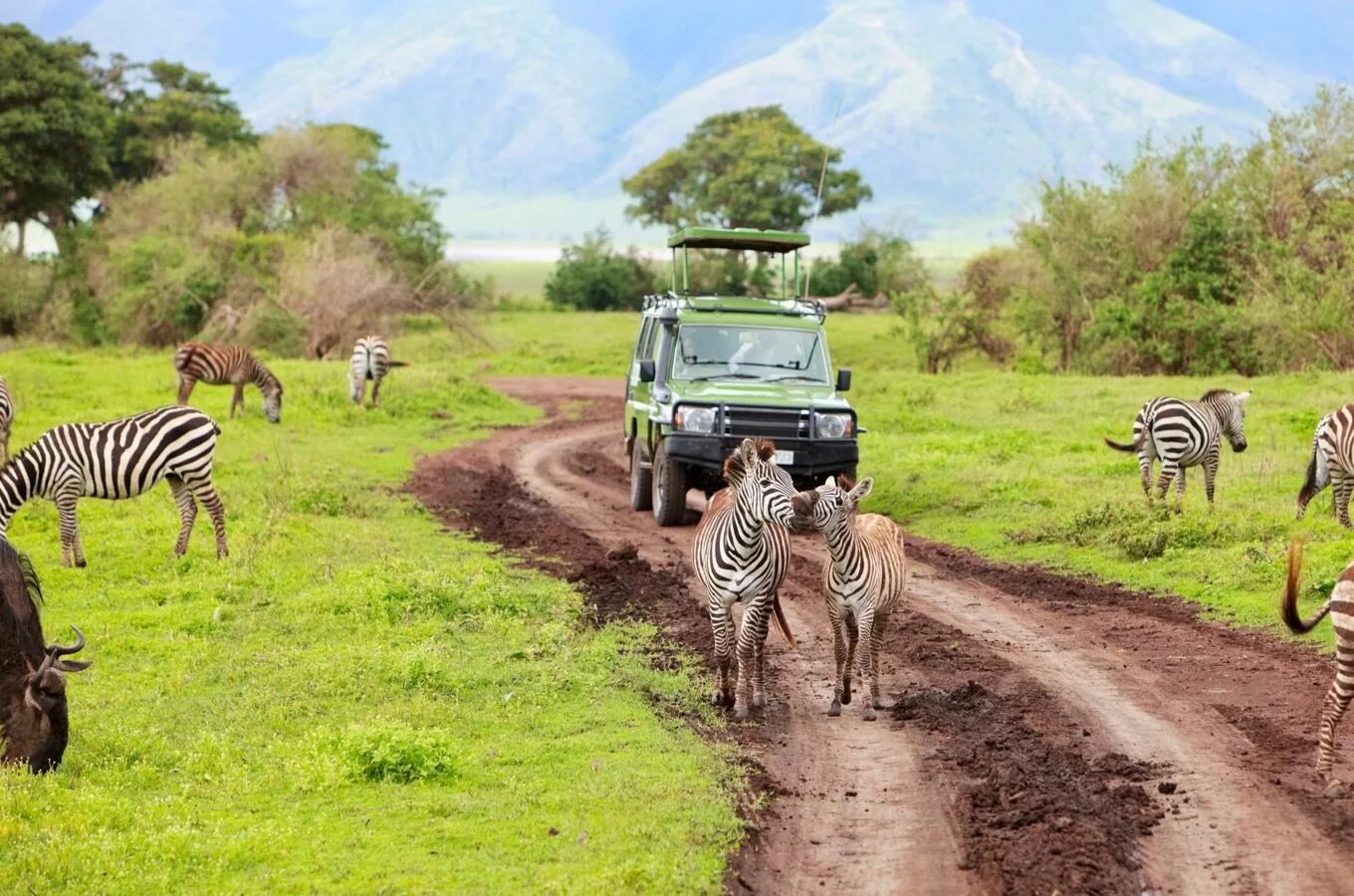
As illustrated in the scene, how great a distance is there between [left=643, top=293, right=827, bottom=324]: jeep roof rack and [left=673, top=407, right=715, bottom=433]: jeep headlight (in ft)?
6.50

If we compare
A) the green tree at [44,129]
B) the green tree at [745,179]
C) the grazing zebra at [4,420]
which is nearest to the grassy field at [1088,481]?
the grazing zebra at [4,420]

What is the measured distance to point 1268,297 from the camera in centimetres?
3356

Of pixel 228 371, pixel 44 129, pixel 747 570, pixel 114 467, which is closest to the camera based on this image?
pixel 747 570

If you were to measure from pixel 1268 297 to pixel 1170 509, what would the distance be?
19.4 m

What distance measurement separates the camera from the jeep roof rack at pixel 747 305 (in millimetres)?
18531

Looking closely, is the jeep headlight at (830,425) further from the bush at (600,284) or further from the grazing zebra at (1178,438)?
the bush at (600,284)

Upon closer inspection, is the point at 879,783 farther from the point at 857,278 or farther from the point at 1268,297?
the point at 857,278

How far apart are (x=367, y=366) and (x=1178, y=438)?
16.7 meters

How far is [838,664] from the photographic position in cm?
1013

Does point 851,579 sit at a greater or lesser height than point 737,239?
lesser

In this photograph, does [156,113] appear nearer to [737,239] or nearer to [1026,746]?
[737,239]

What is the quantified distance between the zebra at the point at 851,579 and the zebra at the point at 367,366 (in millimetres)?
19880

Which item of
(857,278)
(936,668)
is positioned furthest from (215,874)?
(857,278)

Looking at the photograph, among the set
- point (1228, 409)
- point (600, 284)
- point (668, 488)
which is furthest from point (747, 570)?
point (600, 284)
